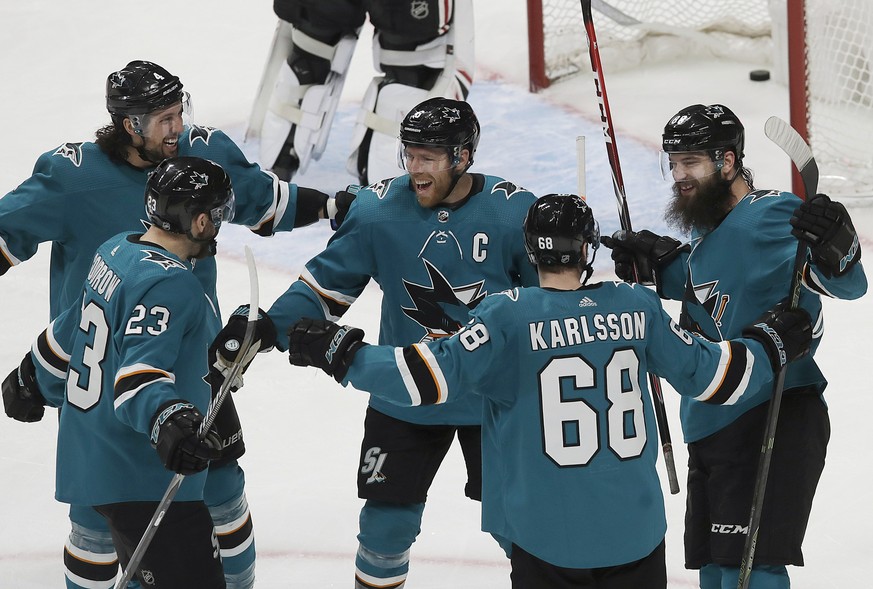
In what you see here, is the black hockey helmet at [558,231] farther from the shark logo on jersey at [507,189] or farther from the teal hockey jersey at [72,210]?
the teal hockey jersey at [72,210]

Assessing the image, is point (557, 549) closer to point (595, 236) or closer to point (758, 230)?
point (595, 236)

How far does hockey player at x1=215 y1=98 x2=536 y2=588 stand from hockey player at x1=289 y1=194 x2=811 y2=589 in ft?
1.71

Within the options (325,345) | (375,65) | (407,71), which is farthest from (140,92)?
(375,65)

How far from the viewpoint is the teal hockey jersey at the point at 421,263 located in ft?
11.2

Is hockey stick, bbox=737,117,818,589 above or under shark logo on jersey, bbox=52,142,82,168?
under

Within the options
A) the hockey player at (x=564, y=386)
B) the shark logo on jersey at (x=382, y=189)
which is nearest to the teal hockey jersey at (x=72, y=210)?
the shark logo on jersey at (x=382, y=189)

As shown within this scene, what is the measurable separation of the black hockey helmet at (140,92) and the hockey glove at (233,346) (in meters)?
0.64

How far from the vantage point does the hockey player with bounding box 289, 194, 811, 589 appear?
9.23ft

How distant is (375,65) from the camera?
22.0 ft

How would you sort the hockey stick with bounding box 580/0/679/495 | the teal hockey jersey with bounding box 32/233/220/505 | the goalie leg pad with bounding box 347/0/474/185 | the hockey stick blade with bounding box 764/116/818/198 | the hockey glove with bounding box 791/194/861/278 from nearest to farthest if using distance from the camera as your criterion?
the teal hockey jersey with bounding box 32/233/220/505
the hockey glove with bounding box 791/194/861/278
the hockey stick blade with bounding box 764/116/818/198
the hockey stick with bounding box 580/0/679/495
the goalie leg pad with bounding box 347/0/474/185

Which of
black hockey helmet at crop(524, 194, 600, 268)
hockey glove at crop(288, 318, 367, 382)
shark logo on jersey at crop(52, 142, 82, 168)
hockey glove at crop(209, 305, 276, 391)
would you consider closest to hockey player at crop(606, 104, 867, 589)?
black hockey helmet at crop(524, 194, 600, 268)

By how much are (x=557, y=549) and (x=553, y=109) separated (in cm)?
515

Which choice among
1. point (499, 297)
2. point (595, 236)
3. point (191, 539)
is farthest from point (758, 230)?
point (191, 539)

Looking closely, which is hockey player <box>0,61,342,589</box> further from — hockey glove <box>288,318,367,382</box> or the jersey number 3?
hockey glove <box>288,318,367,382</box>
